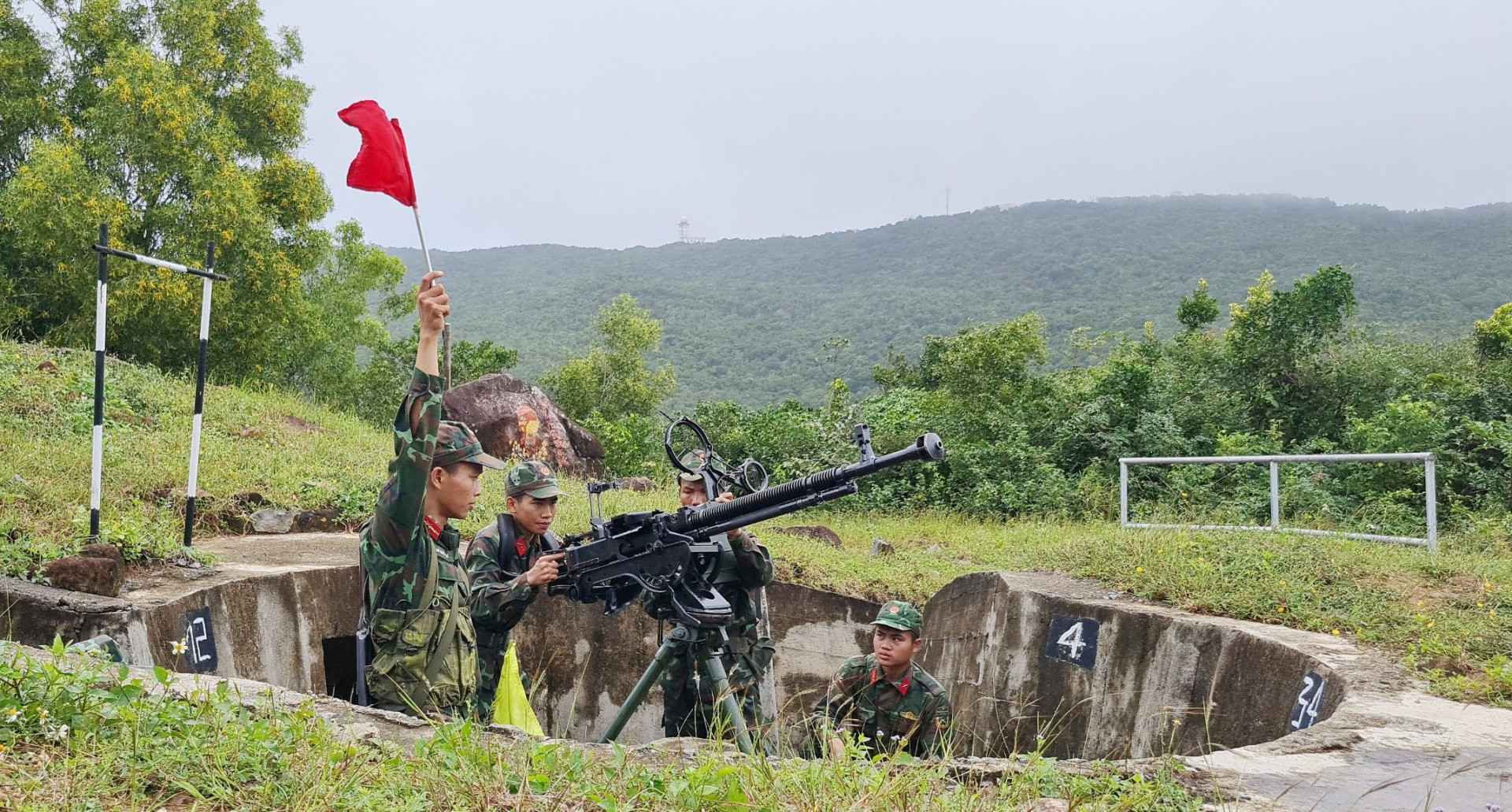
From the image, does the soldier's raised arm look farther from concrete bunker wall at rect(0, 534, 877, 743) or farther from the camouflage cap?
concrete bunker wall at rect(0, 534, 877, 743)

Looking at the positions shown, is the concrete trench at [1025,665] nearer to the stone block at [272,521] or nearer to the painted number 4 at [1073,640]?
the painted number 4 at [1073,640]

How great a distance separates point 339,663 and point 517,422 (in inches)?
350

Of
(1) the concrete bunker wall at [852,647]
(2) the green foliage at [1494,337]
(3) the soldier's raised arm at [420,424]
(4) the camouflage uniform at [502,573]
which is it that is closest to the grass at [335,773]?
(3) the soldier's raised arm at [420,424]

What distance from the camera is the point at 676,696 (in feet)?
19.3

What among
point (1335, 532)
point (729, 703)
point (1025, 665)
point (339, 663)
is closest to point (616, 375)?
point (339, 663)

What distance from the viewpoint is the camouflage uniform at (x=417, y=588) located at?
3514 mm

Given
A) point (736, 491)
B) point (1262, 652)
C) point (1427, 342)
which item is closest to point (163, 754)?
point (736, 491)

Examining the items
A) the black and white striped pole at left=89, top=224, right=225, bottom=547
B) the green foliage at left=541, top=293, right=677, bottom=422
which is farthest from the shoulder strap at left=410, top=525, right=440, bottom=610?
the green foliage at left=541, top=293, right=677, bottom=422

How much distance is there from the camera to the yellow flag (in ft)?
13.8

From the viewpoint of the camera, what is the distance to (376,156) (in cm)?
413

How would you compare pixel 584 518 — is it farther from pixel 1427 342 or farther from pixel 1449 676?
pixel 1427 342

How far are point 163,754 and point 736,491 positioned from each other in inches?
125

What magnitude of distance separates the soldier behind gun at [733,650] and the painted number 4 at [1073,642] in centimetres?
244

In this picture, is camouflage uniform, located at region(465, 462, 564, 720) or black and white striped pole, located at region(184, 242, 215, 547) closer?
camouflage uniform, located at region(465, 462, 564, 720)
